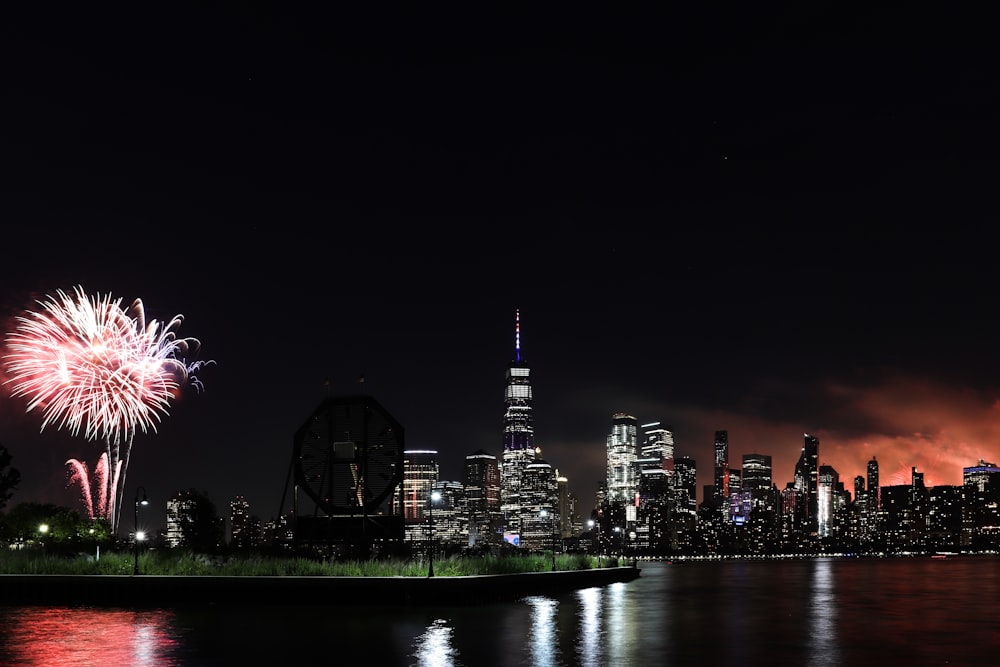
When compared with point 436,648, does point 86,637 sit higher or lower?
lower

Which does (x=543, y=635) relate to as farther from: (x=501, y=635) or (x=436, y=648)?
(x=436, y=648)

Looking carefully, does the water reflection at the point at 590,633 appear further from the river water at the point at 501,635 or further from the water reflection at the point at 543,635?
the water reflection at the point at 543,635

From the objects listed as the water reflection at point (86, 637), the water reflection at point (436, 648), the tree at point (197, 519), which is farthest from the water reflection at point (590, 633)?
the tree at point (197, 519)

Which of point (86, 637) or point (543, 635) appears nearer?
point (86, 637)

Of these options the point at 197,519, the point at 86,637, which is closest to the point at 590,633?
the point at 86,637

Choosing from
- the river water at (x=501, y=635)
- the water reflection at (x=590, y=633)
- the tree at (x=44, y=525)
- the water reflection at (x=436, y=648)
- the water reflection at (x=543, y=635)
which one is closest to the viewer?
the water reflection at (x=436, y=648)

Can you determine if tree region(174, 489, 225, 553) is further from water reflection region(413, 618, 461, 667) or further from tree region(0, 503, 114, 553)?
water reflection region(413, 618, 461, 667)

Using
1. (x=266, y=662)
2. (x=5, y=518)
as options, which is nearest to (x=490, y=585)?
(x=266, y=662)
